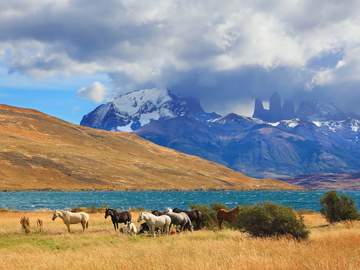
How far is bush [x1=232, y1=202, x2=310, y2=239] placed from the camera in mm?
17281

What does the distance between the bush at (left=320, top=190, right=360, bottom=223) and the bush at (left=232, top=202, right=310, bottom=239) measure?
1375cm

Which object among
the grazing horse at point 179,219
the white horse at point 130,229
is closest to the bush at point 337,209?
the grazing horse at point 179,219

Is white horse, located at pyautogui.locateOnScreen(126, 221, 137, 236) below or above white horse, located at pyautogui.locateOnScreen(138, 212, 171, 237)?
below

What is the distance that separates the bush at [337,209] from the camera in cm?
2900

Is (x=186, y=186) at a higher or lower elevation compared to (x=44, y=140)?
lower

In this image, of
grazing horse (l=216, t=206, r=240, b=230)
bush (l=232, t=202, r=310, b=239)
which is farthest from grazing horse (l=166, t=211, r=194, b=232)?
bush (l=232, t=202, r=310, b=239)

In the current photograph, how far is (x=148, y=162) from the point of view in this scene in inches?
7500

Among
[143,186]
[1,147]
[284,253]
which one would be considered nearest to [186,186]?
[143,186]

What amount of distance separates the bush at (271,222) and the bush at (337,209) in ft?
45.1

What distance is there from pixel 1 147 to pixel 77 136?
6456 cm

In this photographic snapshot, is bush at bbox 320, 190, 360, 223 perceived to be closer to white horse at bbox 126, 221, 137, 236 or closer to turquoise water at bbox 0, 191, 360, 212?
turquoise water at bbox 0, 191, 360, 212

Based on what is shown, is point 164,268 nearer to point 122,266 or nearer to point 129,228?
point 122,266

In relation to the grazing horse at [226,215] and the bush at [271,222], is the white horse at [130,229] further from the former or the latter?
the bush at [271,222]

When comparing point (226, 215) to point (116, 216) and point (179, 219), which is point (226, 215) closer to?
point (179, 219)
